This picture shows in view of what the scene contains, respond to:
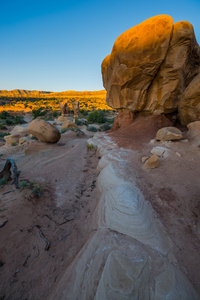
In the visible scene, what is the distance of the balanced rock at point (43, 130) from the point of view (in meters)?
7.48

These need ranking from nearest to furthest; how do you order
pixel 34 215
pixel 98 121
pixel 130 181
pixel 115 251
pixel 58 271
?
pixel 115 251, pixel 58 271, pixel 34 215, pixel 130 181, pixel 98 121

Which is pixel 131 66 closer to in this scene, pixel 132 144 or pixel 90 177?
pixel 132 144

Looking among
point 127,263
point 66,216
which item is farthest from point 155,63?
point 127,263

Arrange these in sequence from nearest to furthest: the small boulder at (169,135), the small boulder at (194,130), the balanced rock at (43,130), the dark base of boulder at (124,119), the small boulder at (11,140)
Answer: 1. the small boulder at (169,135)
2. the small boulder at (194,130)
3. the balanced rock at (43,130)
4. the dark base of boulder at (124,119)
5. the small boulder at (11,140)

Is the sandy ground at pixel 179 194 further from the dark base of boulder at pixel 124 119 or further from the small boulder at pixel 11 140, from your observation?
the small boulder at pixel 11 140

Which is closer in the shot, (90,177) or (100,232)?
(100,232)

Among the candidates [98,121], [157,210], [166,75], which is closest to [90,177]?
[157,210]

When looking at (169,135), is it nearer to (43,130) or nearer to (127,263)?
(127,263)

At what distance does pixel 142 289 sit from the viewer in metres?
1.32

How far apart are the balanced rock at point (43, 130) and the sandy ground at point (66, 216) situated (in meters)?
2.85

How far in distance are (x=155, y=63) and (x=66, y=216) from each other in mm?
7547

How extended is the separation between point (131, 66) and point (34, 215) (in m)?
7.63

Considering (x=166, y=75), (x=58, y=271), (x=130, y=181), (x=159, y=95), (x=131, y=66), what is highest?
(x=131, y=66)

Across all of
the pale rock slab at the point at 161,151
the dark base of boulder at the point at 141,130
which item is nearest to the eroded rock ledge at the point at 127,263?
the pale rock slab at the point at 161,151
